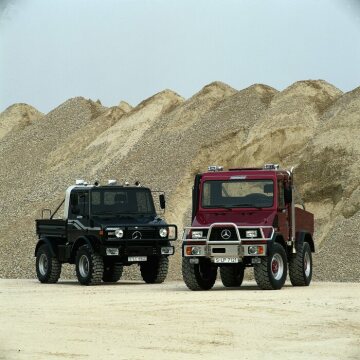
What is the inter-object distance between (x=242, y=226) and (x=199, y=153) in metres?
24.8

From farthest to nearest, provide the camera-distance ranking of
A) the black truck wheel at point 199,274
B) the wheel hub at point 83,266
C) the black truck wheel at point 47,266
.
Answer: the black truck wheel at point 47,266
the wheel hub at point 83,266
the black truck wheel at point 199,274

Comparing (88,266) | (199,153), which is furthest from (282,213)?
(199,153)

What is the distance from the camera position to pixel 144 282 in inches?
1198

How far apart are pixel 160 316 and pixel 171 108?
146 ft

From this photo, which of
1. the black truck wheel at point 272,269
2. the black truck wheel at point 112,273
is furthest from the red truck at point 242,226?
the black truck wheel at point 112,273

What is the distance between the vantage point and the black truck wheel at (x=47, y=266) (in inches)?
1176

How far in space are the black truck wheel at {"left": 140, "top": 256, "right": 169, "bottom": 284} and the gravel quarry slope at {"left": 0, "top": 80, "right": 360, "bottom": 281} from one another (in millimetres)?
2848

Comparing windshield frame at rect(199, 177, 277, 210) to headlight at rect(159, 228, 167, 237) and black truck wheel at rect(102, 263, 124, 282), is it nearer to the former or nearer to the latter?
headlight at rect(159, 228, 167, 237)

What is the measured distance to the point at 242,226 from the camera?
969 inches

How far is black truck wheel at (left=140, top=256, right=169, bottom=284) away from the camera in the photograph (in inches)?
1150

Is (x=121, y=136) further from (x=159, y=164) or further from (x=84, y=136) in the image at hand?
(x=159, y=164)

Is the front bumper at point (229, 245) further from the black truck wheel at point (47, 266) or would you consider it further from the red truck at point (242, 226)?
the black truck wheel at point (47, 266)

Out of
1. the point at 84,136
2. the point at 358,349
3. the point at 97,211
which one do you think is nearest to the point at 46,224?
the point at 97,211

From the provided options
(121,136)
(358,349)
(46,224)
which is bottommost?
(358,349)
